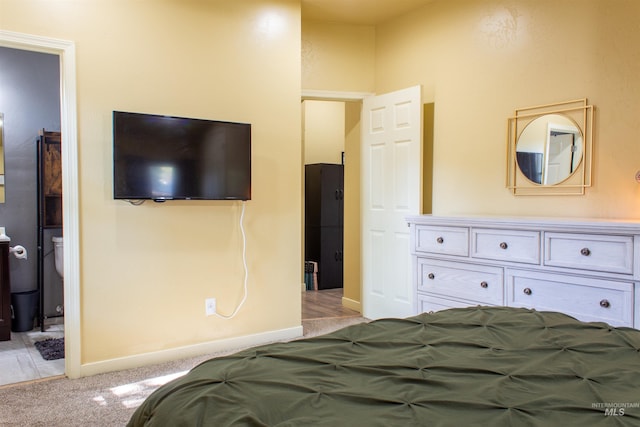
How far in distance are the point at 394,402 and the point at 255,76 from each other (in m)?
3.08

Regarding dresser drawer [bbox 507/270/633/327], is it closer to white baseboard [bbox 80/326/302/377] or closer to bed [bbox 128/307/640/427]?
bed [bbox 128/307/640/427]

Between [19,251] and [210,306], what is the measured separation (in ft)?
6.29

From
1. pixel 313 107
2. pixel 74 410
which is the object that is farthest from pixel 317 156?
pixel 74 410

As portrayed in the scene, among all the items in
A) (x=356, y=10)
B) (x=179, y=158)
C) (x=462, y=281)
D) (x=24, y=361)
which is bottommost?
(x=24, y=361)

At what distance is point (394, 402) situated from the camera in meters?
1.00

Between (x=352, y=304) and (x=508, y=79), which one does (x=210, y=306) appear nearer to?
(x=352, y=304)

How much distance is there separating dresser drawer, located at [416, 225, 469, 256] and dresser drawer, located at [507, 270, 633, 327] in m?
0.38

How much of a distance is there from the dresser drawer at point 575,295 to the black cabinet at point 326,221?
11.5 feet

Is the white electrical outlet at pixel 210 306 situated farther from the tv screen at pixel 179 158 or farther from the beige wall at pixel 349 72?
the beige wall at pixel 349 72

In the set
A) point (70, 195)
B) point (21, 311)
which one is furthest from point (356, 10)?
point (21, 311)

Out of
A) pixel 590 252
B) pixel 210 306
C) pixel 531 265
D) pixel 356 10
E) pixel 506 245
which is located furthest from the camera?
pixel 356 10

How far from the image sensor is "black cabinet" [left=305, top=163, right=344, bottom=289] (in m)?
6.18

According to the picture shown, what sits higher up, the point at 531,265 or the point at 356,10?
the point at 356,10

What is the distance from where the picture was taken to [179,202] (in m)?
3.29
